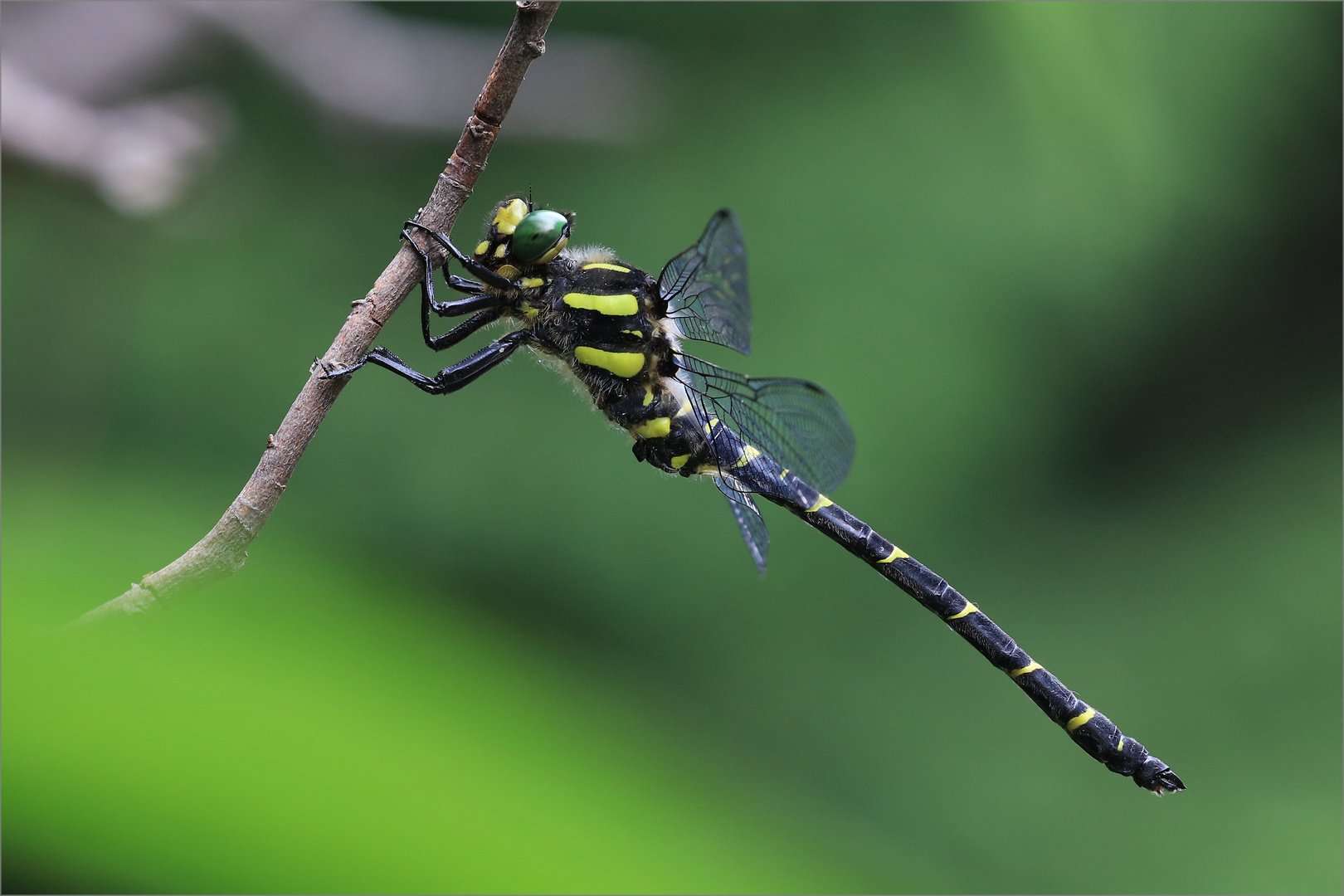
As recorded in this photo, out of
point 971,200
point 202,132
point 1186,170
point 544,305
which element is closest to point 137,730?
point 544,305

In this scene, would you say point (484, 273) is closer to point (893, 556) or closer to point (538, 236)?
point (538, 236)

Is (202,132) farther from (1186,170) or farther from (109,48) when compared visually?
(1186,170)

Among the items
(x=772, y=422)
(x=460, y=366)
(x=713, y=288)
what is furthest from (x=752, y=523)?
(x=460, y=366)

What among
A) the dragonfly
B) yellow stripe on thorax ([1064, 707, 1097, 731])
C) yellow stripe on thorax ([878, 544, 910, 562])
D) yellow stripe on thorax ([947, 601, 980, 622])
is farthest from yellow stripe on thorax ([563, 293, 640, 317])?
yellow stripe on thorax ([1064, 707, 1097, 731])

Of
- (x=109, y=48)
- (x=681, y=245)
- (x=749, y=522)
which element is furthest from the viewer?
(x=681, y=245)

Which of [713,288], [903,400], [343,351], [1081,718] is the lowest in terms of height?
[343,351]

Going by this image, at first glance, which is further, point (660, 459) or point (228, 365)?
point (228, 365)

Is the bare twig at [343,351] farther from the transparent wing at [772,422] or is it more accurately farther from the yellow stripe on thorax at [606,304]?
the transparent wing at [772,422]
